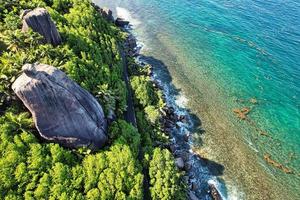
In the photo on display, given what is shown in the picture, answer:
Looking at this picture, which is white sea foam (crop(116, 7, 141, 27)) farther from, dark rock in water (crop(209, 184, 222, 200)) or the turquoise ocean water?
dark rock in water (crop(209, 184, 222, 200))

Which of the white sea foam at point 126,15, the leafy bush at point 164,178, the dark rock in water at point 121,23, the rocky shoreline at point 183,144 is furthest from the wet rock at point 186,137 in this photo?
the white sea foam at point 126,15

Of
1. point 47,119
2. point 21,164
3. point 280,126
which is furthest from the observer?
point 280,126

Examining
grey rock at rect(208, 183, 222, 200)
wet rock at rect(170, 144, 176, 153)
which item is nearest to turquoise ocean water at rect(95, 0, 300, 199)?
grey rock at rect(208, 183, 222, 200)

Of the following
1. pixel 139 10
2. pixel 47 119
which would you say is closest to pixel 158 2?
pixel 139 10

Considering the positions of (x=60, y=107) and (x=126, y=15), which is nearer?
(x=60, y=107)

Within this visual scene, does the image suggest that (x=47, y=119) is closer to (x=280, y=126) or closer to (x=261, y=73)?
(x=280, y=126)

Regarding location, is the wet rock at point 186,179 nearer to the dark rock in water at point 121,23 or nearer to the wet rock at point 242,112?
the wet rock at point 242,112

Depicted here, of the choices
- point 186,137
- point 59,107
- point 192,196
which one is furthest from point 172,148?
point 59,107

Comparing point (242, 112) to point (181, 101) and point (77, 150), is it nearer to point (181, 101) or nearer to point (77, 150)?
point (181, 101)
